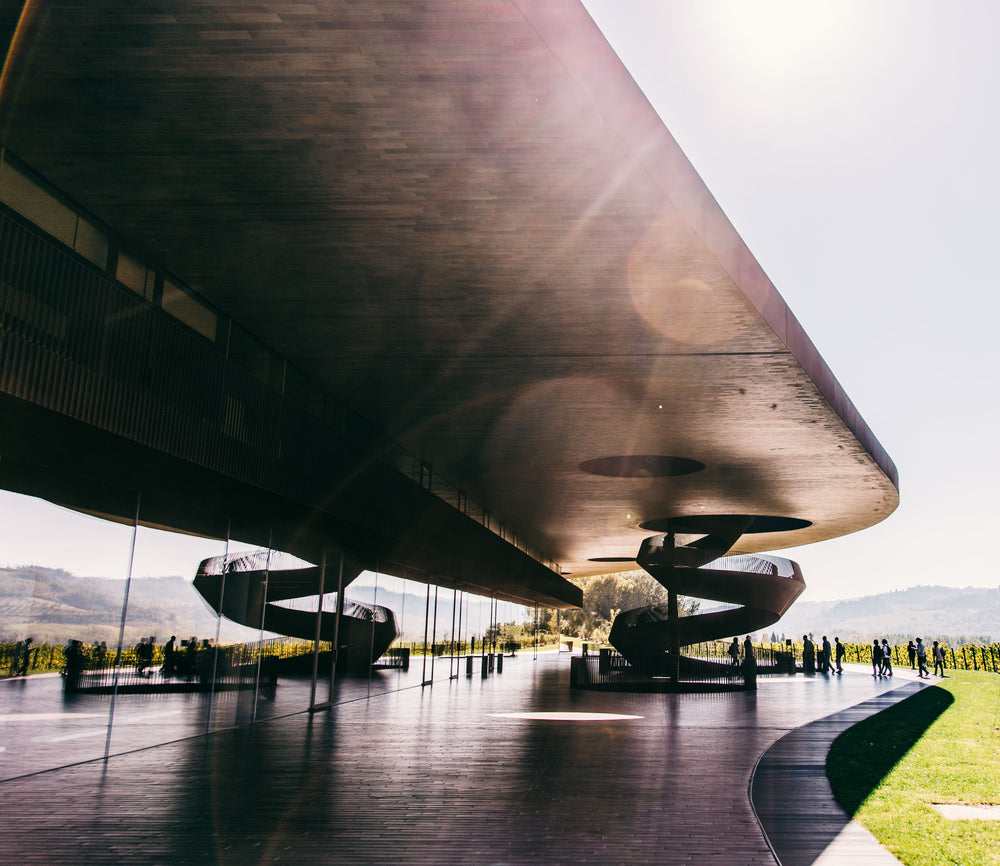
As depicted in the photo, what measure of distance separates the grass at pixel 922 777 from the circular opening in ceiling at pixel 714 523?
10371mm

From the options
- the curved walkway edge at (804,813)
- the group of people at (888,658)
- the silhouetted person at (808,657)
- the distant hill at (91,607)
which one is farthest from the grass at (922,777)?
the silhouetted person at (808,657)

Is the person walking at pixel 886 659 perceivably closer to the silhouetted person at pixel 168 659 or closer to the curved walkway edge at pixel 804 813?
the curved walkway edge at pixel 804 813

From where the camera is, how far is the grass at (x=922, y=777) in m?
5.62

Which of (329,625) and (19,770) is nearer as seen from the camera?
(19,770)

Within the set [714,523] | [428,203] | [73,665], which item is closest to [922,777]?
[428,203]

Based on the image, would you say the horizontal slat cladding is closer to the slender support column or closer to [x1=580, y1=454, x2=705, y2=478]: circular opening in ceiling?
the slender support column

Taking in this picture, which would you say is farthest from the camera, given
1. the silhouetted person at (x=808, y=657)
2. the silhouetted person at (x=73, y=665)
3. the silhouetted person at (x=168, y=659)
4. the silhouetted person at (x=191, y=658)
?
the silhouetted person at (x=808, y=657)

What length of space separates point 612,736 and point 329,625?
628 centimetres

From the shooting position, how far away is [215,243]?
335 inches

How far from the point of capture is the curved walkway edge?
17.4ft

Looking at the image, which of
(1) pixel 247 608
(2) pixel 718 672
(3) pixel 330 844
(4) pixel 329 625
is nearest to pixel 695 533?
(2) pixel 718 672

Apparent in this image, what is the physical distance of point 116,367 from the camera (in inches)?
303

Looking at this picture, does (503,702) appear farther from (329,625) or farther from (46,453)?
(46,453)

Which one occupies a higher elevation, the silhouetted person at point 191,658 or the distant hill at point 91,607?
the distant hill at point 91,607
